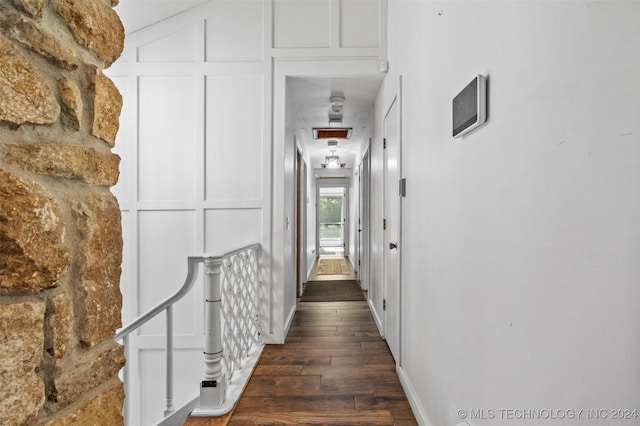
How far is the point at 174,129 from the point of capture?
119 inches

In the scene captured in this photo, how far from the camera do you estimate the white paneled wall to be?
9.90 feet

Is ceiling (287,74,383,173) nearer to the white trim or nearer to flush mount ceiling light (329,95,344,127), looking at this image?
flush mount ceiling light (329,95,344,127)

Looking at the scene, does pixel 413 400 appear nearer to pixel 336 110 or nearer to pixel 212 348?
pixel 212 348

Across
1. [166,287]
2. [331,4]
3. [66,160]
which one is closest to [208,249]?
[166,287]

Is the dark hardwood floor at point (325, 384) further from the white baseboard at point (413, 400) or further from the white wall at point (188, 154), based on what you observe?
the white wall at point (188, 154)

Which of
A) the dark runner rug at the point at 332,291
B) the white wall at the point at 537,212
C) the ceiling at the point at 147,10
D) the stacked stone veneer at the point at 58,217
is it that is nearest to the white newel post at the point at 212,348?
the white wall at the point at 537,212

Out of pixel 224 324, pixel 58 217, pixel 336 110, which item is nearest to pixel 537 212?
pixel 58 217

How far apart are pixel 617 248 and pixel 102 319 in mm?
934

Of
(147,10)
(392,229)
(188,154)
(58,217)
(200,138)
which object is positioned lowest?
(392,229)

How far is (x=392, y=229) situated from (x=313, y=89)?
5.57ft

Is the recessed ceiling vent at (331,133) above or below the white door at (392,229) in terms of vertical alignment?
above

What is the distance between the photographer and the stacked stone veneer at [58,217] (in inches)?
18.5

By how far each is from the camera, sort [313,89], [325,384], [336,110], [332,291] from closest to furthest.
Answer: [325,384] < [313,89] < [336,110] < [332,291]

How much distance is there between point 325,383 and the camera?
2338 millimetres
